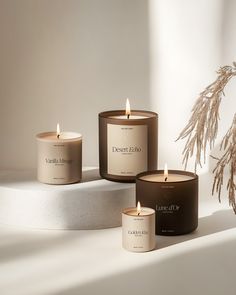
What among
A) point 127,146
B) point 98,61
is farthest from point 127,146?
point 98,61

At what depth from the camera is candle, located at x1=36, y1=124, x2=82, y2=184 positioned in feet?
5.23

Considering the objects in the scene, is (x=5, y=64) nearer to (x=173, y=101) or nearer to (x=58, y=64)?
(x=58, y=64)

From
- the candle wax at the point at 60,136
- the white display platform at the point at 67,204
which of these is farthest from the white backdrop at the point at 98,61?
the white display platform at the point at 67,204

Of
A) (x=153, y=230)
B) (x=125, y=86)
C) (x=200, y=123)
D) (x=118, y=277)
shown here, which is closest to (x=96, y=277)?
(x=118, y=277)

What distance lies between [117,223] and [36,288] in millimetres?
378

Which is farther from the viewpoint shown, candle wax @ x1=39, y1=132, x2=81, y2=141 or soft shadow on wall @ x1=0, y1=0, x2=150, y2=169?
soft shadow on wall @ x1=0, y1=0, x2=150, y2=169

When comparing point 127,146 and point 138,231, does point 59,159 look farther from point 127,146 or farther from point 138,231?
point 138,231

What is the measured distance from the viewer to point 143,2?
1890 millimetres

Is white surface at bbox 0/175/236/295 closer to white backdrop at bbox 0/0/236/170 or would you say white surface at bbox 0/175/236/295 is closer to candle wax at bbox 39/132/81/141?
candle wax at bbox 39/132/81/141

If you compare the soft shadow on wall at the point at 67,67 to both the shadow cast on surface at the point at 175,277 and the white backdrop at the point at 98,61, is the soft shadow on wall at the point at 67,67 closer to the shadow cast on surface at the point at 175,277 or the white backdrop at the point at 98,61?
the white backdrop at the point at 98,61

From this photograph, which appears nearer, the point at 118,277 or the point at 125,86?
the point at 118,277

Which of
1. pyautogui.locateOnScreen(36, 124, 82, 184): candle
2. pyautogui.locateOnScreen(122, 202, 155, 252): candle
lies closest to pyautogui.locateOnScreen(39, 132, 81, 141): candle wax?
pyautogui.locateOnScreen(36, 124, 82, 184): candle

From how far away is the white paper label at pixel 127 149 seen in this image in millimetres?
1597

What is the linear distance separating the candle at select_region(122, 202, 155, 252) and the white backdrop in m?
0.56
